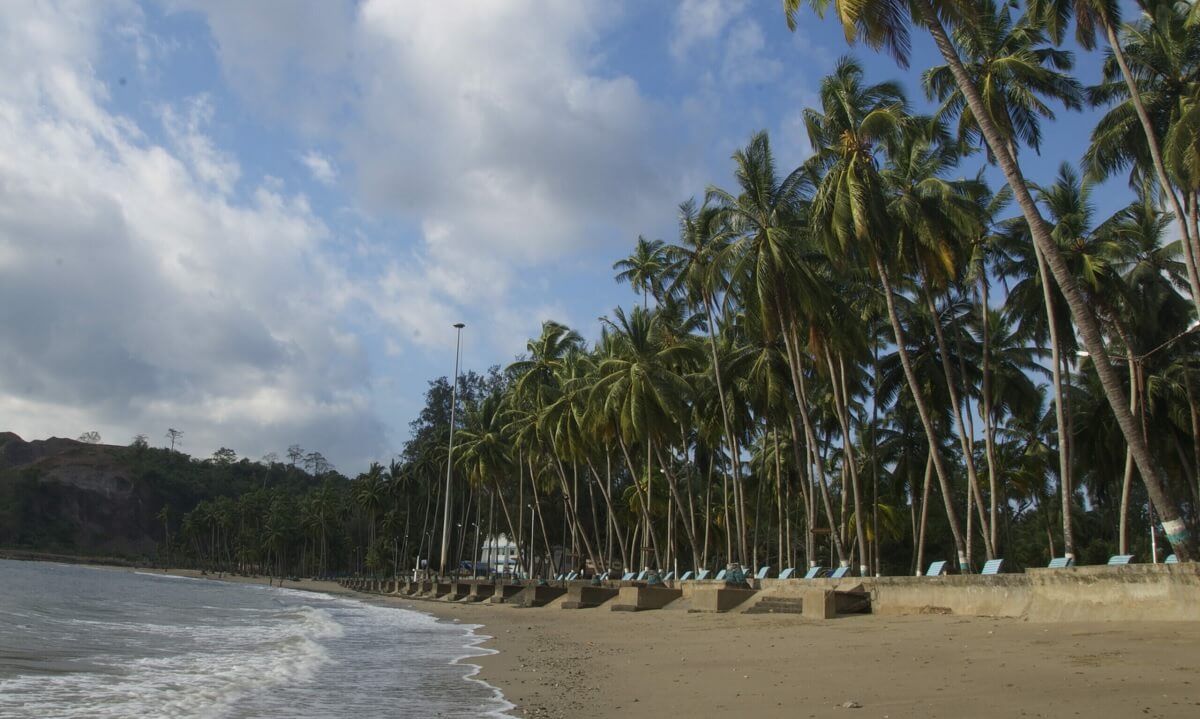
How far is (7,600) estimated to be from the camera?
28797 mm

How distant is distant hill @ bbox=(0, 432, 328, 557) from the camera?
136m

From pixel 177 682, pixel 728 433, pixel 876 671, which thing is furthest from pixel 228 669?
pixel 728 433

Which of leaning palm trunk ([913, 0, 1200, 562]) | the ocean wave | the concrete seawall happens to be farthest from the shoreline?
the ocean wave

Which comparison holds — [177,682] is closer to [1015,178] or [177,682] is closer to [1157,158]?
[1015,178]

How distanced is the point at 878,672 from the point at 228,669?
9667 millimetres

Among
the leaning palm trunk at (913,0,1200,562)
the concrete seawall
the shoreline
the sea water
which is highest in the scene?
the leaning palm trunk at (913,0,1200,562)

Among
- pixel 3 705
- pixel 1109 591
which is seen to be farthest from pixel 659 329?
pixel 3 705

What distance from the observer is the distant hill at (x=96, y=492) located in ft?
447

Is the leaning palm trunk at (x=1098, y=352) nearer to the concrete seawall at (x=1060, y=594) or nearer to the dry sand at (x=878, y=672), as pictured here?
the concrete seawall at (x=1060, y=594)

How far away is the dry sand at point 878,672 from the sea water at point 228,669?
1.14 m

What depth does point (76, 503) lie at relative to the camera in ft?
464

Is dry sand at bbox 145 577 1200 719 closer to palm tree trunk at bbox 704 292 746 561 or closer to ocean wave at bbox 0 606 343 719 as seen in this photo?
ocean wave at bbox 0 606 343 719

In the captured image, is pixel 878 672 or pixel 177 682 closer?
pixel 878 672

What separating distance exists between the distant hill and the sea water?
132 metres
